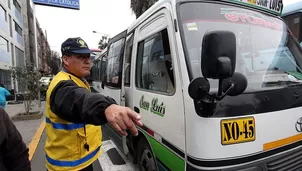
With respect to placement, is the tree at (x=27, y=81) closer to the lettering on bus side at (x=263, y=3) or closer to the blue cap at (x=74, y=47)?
the blue cap at (x=74, y=47)

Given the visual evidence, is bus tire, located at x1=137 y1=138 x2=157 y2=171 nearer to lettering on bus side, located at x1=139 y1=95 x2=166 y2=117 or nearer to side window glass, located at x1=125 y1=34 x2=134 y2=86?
lettering on bus side, located at x1=139 y1=95 x2=166 y2=117

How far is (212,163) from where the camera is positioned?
1813mm

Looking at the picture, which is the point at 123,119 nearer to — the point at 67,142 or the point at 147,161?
the point at 67,142

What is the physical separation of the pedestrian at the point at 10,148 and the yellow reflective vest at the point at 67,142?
0.25 m

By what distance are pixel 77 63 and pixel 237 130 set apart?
1.40 meters

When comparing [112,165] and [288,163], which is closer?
[288,163]

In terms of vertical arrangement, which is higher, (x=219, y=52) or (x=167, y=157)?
(x=219, y=52)

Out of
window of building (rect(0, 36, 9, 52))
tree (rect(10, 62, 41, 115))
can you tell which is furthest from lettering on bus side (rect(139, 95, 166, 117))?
window of building (rect(0, 36, 9, 52))

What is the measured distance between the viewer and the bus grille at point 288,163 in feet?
6.53

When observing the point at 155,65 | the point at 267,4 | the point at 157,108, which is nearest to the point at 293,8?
the point at 267,4

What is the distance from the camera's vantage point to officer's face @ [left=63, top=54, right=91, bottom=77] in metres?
1.95

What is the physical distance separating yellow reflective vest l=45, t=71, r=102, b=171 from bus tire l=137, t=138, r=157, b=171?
99cm

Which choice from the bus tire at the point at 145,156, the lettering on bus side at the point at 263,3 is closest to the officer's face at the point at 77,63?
the bus tire at the point at 145,156

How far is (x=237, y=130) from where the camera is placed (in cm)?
187
